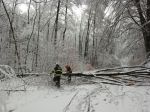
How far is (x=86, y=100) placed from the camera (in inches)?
400

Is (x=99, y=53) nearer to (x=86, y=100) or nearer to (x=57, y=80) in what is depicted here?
(x=57, y=80)

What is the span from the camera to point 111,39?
12.0 meters

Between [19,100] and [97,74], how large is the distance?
4.57 meters

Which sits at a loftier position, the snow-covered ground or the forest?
the forest

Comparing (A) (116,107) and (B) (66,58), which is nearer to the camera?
(A) (116,107)

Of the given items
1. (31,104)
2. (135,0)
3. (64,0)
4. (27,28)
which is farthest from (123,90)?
(27,28)

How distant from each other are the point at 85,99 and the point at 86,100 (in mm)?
169

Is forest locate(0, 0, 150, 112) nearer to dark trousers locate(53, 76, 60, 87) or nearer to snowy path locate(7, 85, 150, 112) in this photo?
snowy path locate(7, 85, 150, 112)

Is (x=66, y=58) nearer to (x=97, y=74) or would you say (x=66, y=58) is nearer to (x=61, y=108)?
(x=97, y=74)

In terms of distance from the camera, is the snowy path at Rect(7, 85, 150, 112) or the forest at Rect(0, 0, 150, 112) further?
the forest at Rect(0, 0, 150, 112)

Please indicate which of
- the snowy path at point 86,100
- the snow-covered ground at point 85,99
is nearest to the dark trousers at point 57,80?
the snow-covered ground at point 85,99

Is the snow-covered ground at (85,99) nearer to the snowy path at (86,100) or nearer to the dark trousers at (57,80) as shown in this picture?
the snowy path at (86,100)

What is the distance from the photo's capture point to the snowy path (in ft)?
29.3

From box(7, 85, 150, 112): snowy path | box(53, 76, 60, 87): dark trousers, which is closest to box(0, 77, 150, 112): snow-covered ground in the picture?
box(7, 85, 150, 112): snowy path
